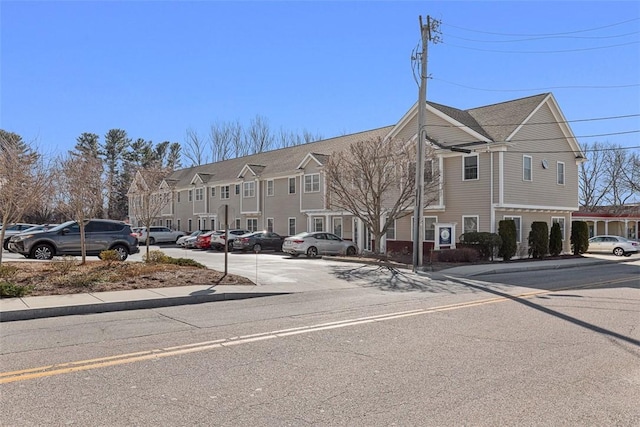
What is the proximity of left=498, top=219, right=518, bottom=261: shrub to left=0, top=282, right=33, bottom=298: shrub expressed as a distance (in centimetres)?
1979

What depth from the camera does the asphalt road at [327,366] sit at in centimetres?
448

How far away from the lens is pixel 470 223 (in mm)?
26297

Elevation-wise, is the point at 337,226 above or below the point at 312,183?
below

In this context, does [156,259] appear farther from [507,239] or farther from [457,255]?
[507,239]

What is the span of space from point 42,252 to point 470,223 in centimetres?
1988

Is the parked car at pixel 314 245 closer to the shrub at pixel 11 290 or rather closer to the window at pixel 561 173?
the window at pixel 561 173

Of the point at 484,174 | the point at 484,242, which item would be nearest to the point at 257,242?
the point at 484,174

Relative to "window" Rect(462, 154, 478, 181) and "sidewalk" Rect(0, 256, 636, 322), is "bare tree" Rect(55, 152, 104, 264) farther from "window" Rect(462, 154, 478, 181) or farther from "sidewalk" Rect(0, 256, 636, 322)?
"window" Rect(462, 154, 478, 181)

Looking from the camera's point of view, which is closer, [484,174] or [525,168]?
[484,174]

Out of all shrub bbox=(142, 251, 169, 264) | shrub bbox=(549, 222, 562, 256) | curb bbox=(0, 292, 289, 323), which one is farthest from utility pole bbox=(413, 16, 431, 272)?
shrub bbox=(549, 222, 562, 256)

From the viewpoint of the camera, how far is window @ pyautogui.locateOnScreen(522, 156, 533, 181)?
87.1 feet

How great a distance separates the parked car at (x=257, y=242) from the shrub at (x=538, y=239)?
1547cm

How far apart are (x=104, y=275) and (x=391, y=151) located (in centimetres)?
1459

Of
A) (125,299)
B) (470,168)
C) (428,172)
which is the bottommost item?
(125,299)
